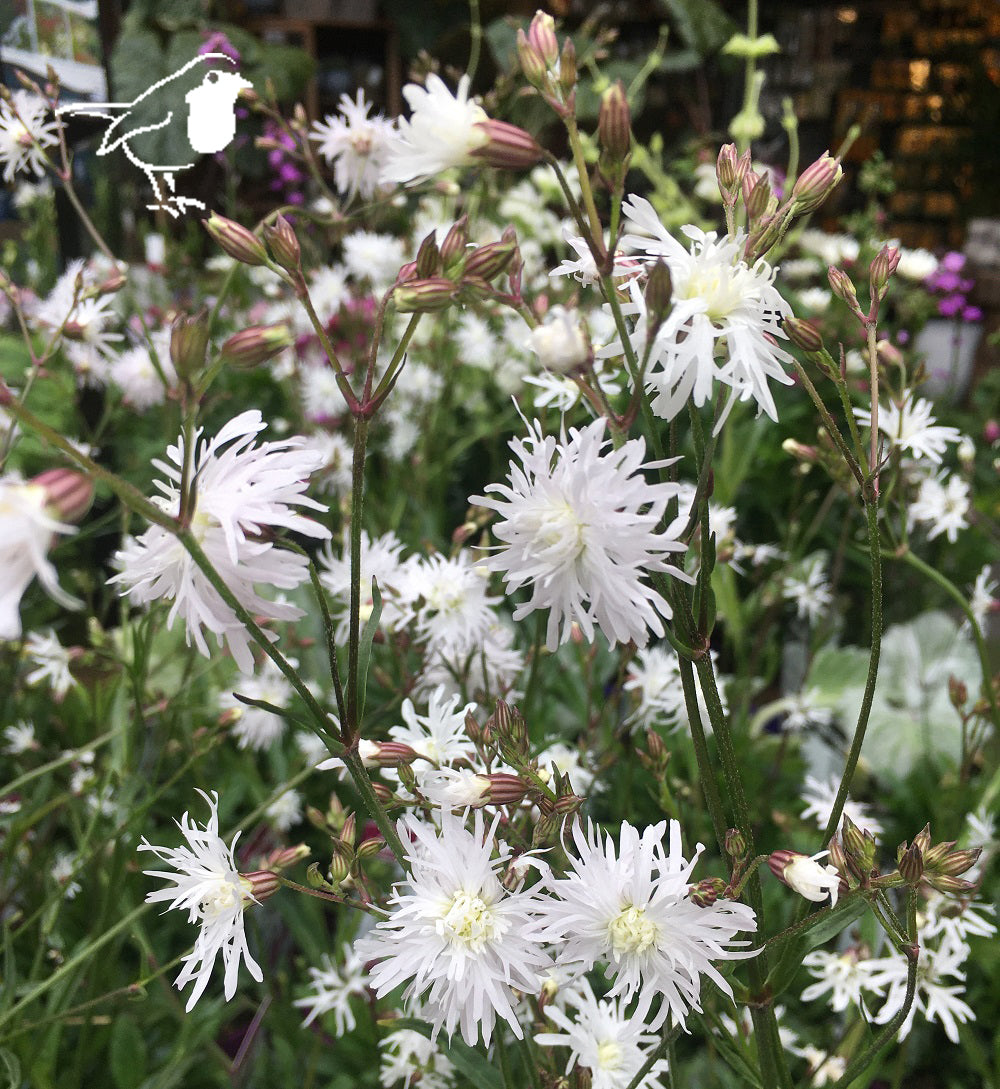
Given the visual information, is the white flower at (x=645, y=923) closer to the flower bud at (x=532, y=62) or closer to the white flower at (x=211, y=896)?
the white flower at (x=211, y=896)

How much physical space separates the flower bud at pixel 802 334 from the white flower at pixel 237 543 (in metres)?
0.17

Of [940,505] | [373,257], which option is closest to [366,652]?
[940,505]

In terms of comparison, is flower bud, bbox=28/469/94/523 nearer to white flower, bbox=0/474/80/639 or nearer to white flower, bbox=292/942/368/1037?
white flower, bbox=0/474/80/639

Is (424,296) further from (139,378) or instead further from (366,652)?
(139,378)

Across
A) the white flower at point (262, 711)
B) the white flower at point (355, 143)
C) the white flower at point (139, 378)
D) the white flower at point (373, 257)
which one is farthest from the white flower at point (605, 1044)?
the white flower at point (373, 257)

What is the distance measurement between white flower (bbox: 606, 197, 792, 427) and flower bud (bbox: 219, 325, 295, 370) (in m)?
0.10

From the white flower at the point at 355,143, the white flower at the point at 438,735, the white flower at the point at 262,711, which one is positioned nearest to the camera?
the white flower at the point at 438,735

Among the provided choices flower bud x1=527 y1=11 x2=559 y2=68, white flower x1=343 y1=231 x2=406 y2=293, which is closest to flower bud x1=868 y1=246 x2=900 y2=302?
flower bud x1=527 y1=11 x2=559 y2=68

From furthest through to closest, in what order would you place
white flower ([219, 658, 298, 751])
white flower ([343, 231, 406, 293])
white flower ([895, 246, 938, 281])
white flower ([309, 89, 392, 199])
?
white flower ([895, 246, 938, 281]) < white flower ([343, 231, 406, 293]) < white flower ([219, 658, 298, 751]) < white flower ([309, 89, 392, 199])

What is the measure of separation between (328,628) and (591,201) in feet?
0.50

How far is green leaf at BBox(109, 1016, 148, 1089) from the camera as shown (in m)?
0.64

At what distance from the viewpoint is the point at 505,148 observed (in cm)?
29

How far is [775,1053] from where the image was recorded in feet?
1.19

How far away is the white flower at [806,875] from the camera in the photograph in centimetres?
30
